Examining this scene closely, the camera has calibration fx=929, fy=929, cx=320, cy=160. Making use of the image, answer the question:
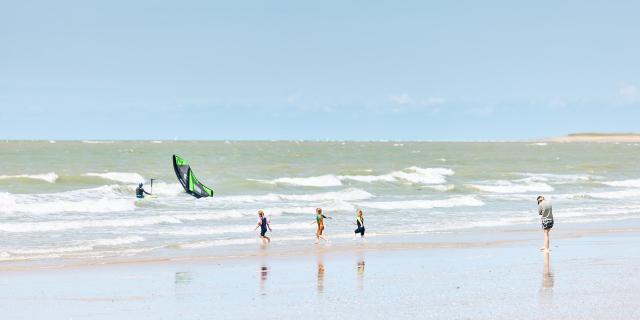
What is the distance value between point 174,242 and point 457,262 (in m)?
8.04

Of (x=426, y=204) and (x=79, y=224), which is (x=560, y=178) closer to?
(x=426, y=204)

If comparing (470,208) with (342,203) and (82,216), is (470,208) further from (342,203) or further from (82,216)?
(82,216)

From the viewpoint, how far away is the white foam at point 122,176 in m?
54.9

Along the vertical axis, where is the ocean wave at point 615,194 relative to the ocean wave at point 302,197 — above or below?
above

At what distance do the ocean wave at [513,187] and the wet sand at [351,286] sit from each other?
93.8 feet

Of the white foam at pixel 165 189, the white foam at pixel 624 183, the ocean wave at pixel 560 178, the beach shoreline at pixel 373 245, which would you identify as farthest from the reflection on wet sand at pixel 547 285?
the ocean wave at pixel 560 178

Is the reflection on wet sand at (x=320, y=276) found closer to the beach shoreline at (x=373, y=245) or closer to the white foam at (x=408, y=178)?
the beach shoreline at (x=373, y=245)

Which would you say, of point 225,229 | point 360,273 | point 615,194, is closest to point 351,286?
point 360,273

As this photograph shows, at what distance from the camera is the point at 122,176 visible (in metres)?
56.8

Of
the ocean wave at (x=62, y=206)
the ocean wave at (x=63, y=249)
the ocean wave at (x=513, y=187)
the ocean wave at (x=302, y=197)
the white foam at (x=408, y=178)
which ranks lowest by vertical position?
the ocean wave at (x=63, y=249)

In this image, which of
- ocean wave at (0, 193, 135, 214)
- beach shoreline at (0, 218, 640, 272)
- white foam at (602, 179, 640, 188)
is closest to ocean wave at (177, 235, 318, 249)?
beach shoreline at (0, 218, 640, 272)

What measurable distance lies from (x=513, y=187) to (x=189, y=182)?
21314 mm

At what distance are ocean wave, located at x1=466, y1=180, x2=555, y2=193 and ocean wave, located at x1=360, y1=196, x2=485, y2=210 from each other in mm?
8363

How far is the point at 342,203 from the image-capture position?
121 ft
